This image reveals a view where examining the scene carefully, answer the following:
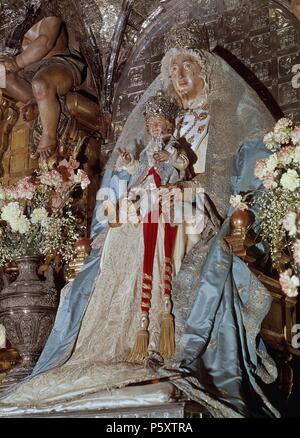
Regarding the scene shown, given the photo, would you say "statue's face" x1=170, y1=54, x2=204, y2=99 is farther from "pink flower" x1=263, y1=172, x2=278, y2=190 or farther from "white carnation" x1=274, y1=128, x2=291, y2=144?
"pink flower" x1=263, y1=172, x2=278, y2=190

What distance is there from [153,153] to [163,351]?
132cm

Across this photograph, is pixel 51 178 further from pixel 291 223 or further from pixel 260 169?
pixel 291 223

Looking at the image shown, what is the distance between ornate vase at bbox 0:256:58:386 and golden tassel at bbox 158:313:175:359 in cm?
119

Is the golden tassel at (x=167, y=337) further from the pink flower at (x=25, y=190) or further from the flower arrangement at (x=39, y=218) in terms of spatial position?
the pink flower at (x=25, y=190)

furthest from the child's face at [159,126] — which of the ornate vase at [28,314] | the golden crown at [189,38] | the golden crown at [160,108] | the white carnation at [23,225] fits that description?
the ornate vase at [28,314]

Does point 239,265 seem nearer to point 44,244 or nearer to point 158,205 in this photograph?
point 158,205

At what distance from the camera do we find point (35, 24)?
675cm

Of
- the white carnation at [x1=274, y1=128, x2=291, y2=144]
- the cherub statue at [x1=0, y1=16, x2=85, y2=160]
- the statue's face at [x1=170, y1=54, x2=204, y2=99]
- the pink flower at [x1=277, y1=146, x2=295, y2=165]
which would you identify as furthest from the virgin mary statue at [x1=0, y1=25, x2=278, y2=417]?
the cherub statue at [x1=0, y1=16, x2=85, y2=160]

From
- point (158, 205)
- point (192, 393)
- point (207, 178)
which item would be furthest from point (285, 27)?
point (192, 393)

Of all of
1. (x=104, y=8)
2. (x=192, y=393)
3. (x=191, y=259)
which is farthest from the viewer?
(x=104, y=8)

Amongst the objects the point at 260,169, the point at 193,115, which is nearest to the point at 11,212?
the point at 193,115

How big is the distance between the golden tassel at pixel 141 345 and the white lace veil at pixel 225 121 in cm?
89

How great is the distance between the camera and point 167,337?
432cm

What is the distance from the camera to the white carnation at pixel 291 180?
431 cm
